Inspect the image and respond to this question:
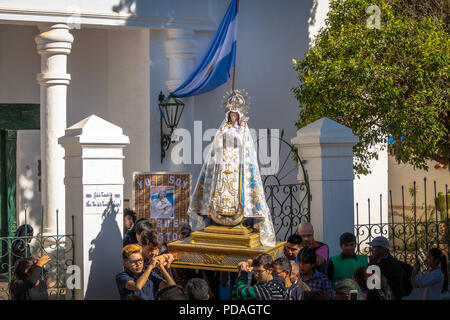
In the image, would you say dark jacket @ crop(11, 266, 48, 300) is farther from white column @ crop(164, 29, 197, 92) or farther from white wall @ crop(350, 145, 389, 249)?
white wall @ crop(350, 145, 389, 249)

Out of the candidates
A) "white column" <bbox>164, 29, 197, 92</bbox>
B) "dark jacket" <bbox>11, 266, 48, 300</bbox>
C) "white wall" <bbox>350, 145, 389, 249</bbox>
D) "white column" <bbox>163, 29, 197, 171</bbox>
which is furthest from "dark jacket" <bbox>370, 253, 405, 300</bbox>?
"white wall" <bbox>350, 145, 389, 249</bbox>

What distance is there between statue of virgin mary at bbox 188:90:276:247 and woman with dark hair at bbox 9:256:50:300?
6.24 ft

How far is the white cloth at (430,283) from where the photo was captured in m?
6.65

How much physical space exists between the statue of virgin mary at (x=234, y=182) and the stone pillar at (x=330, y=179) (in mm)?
778

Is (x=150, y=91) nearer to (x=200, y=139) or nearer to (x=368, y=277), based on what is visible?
(x=200, y=139)

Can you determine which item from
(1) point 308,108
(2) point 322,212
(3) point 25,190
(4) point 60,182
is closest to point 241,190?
(2) point 322,212

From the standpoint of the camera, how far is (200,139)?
11719 millimetres

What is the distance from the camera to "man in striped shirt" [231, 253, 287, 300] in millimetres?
5414

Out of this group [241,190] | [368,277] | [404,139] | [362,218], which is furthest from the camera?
[362,218]
